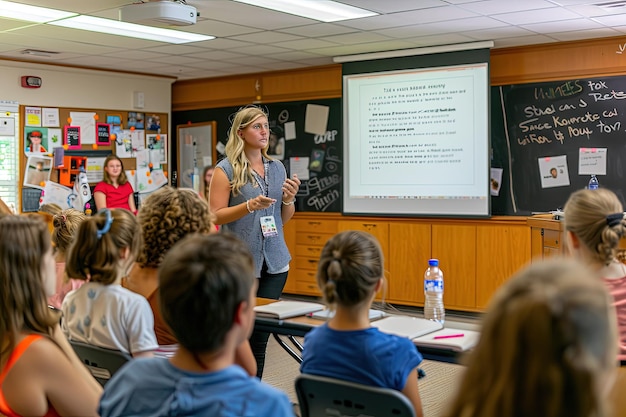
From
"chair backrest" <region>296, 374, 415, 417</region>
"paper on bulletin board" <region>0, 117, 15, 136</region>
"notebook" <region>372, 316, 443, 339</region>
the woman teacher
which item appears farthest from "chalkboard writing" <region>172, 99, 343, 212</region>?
"chair backrest" <region>296, 374, 415, 417</region>

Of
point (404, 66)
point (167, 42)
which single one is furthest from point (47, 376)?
point (404, 66)

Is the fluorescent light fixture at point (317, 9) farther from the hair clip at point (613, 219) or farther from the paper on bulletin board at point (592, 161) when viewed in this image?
the hair clip at point (613, 219)

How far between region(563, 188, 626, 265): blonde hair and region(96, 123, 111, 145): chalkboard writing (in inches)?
267

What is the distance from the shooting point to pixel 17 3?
5.30 meters

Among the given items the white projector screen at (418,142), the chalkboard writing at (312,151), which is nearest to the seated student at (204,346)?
the white projector screen at (418,142)

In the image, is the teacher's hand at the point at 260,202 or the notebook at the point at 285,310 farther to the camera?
the teacher's hand at the point at 260,202

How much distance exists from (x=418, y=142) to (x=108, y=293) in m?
5.10

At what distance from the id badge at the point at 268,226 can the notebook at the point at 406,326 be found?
1.16 meters

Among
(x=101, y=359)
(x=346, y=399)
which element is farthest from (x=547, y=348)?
(x=101, y=359)

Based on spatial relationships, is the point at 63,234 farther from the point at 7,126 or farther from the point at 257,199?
the point at 7,126

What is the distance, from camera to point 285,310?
9.55 ft

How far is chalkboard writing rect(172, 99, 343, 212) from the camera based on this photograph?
796cm

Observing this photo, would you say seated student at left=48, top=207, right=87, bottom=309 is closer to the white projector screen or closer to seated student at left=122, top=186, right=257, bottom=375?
seated student at left=122, top=186, right=257, bottom=375

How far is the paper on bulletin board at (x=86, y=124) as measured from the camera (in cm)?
831
